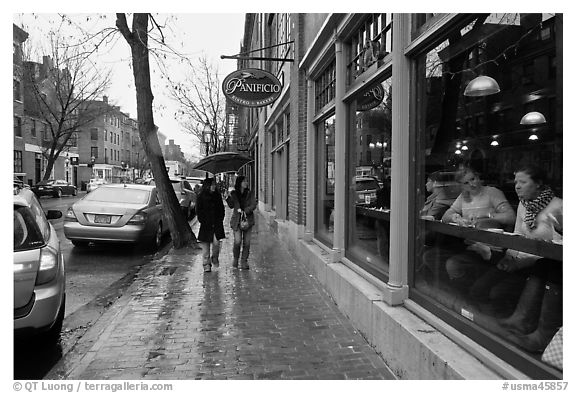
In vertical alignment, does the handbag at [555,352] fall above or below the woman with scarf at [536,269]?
below

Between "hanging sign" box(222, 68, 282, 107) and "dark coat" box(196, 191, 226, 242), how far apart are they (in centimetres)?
257

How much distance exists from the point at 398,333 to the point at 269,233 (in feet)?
33.6

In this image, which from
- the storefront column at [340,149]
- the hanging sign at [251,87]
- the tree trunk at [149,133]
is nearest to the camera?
the storefront column at [340,149]

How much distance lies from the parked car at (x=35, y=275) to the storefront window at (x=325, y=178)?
12.9 ft

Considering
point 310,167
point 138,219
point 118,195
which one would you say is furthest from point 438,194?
point 118,195

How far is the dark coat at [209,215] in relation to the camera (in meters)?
8.41

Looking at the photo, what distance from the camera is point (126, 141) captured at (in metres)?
84.9

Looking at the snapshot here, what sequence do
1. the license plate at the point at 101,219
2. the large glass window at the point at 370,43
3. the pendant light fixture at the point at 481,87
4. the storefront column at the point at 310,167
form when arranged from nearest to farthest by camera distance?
the pendant light fixture at the point at 481,87, the large glass window at the point at 370,43, the storefront column at the point at 310,167, the license plate at the point at 101,219

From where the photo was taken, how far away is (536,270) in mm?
2920

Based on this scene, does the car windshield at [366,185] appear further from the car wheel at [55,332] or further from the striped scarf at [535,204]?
the car wheel at [55,332]

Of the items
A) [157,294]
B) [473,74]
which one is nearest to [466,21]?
[473,74]

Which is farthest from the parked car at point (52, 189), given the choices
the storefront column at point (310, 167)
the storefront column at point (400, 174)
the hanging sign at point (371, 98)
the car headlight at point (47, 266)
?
the storefront column at point (400, 174)
